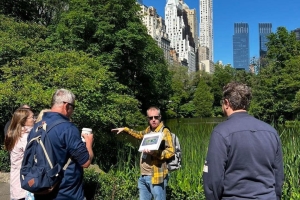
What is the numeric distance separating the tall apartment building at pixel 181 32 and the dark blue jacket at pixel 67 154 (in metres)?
129

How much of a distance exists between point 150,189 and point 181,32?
458 feet

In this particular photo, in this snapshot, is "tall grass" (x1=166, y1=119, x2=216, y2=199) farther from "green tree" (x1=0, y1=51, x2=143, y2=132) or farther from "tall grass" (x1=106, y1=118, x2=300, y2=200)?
"green tree" (x1=0, y1=51, x2=143, y2=132)

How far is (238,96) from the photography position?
6.00ft

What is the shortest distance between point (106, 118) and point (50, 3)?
16575 mm

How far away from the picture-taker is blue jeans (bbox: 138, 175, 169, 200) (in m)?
2.94

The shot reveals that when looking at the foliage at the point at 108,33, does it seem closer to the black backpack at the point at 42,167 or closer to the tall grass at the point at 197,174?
the tall grass at the point at 197,174

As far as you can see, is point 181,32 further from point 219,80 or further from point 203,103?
point 203,103

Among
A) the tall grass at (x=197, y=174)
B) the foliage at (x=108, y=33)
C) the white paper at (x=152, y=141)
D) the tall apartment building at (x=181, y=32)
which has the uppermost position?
the tall apartment building at (x=181, y=32)

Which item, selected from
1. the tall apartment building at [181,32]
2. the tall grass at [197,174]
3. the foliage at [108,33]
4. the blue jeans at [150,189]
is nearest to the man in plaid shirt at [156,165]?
the blue jeans at [150,189]

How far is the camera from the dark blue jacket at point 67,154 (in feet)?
6.64

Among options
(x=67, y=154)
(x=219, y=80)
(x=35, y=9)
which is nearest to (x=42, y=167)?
(x=67, y=154)

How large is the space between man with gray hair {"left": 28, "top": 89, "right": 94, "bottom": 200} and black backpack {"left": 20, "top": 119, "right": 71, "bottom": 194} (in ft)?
0.10

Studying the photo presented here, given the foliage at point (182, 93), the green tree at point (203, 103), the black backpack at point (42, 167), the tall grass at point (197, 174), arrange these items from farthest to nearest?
1. the green tree at point (203, 103)
2. the foliage at point (182, 93)
3. the tall grass at point (197, 174)
4. the black backpack at point (42, 167)

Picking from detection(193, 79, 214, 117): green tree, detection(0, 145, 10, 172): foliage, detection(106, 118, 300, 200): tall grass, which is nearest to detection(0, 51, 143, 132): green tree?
detection(0, 145, 10, 172): foliage
